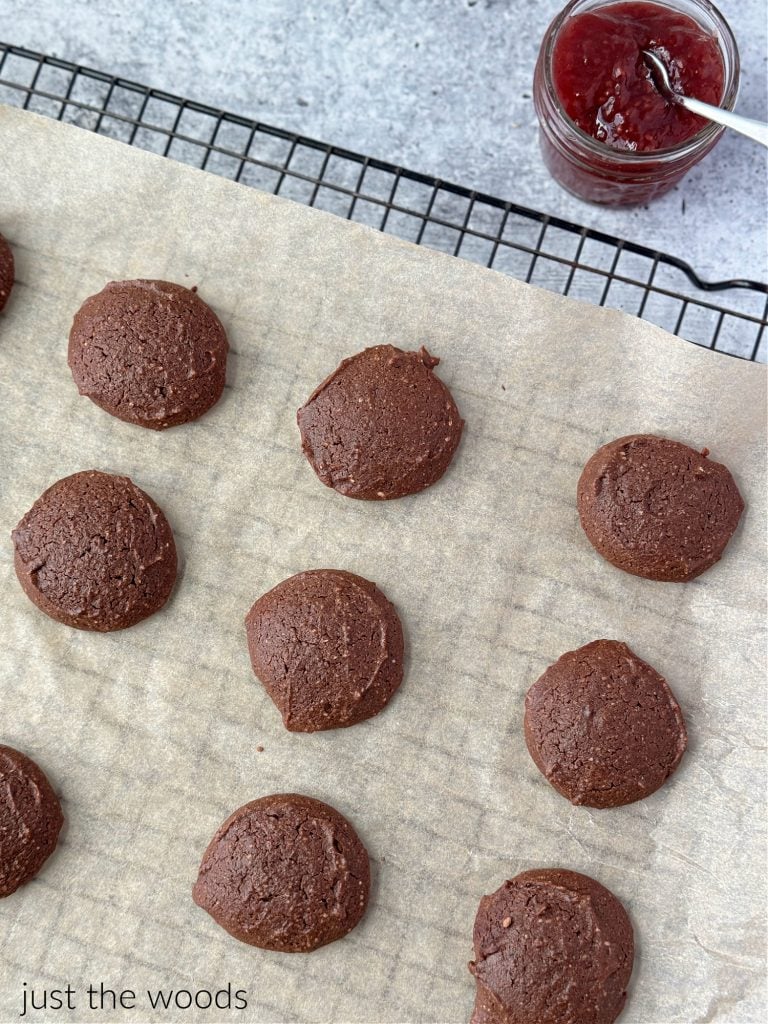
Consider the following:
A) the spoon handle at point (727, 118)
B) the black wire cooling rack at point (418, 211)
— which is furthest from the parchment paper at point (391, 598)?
the spoon handle at point (727, 118)

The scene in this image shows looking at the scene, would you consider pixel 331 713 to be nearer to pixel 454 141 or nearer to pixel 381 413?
pixel 381 413

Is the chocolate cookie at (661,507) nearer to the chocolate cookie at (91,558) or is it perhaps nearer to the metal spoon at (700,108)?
the metal spoon at (700,108)

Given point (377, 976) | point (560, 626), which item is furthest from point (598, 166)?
point (377, 976)

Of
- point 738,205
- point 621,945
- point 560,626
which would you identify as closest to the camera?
point 621,945

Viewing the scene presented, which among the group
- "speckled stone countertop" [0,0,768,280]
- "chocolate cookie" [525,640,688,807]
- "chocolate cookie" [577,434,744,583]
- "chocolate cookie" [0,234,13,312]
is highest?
"speckled stone countertop" [0,0,768,280]

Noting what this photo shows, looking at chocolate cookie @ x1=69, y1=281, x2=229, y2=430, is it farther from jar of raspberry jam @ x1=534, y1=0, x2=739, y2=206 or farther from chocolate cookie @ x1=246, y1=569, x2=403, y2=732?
jar of raspberry jam @ x1=534, y1=0, x2=739, y2=206

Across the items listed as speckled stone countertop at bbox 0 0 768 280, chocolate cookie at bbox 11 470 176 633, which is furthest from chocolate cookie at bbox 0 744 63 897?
speckled stone countertop at bbox 0 0 768 280
